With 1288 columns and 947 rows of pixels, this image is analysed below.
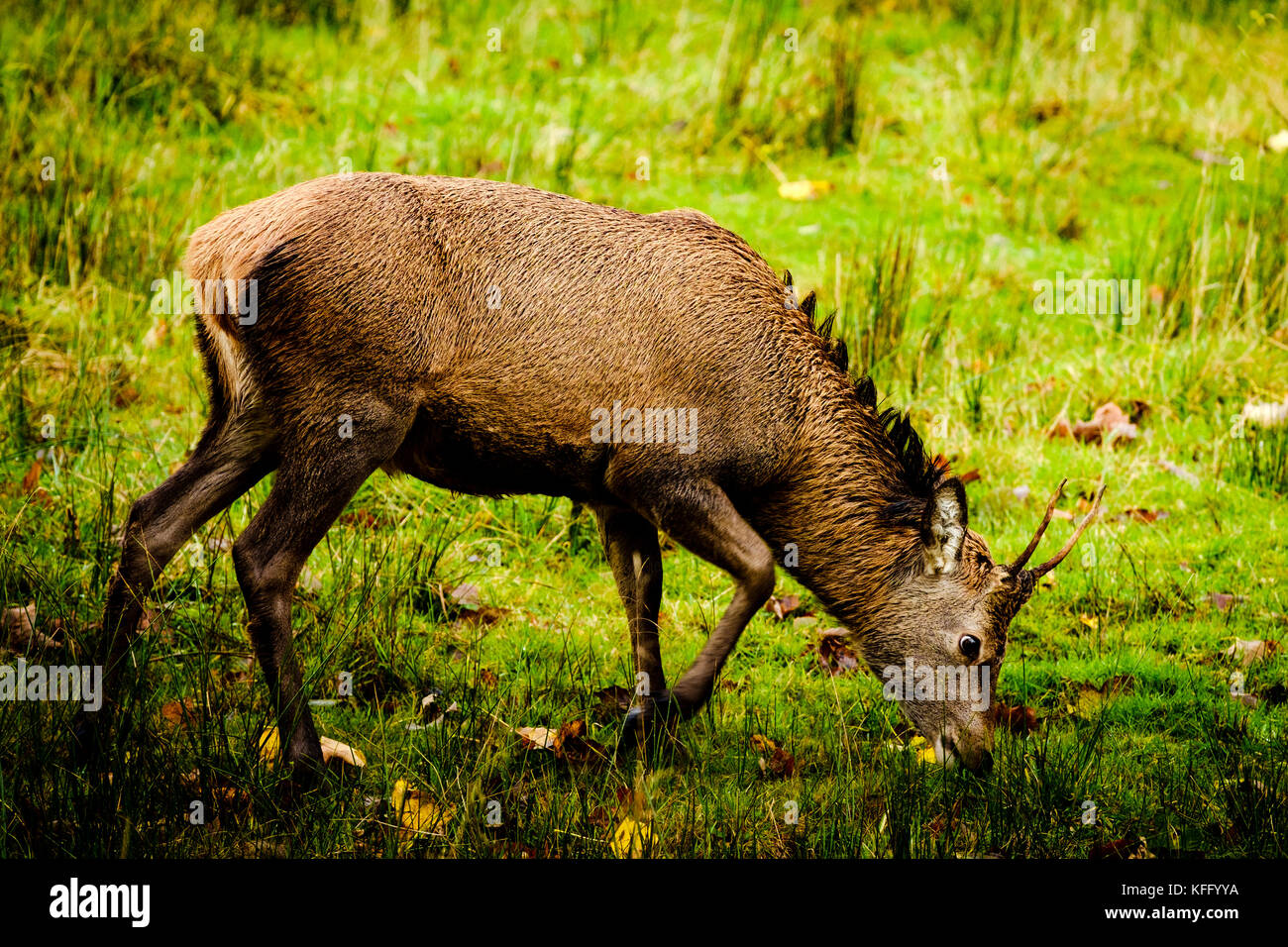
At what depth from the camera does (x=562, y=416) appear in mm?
4195

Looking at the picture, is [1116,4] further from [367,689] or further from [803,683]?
[367,689]

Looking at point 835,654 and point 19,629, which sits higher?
point 19,629

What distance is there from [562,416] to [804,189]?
192 inches

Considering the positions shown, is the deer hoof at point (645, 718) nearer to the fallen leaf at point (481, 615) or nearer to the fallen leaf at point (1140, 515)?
the fallen leaf at point (481, 615)

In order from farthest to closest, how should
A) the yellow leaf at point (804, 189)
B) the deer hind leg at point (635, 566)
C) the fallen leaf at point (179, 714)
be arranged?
the yellow leaf at point (804, 189) < the deer hind leg at point (635, 566) < the fallen leaf at point (179, 714)

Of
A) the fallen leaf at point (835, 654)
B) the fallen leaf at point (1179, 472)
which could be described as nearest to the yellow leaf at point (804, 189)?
the fallen leaf at point (1179, 472)

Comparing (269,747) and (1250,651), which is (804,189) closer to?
(1250,651)

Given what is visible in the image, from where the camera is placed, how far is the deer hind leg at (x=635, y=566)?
4770 millimetres

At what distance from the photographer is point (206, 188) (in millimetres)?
7629

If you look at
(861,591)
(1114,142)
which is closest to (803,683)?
(861,591)

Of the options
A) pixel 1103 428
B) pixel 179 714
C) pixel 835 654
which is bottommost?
pixel 835 654

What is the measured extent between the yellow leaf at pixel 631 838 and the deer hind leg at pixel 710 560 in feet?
2.14

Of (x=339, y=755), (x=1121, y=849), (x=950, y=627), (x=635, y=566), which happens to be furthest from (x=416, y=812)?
(x=1121, y=849)
